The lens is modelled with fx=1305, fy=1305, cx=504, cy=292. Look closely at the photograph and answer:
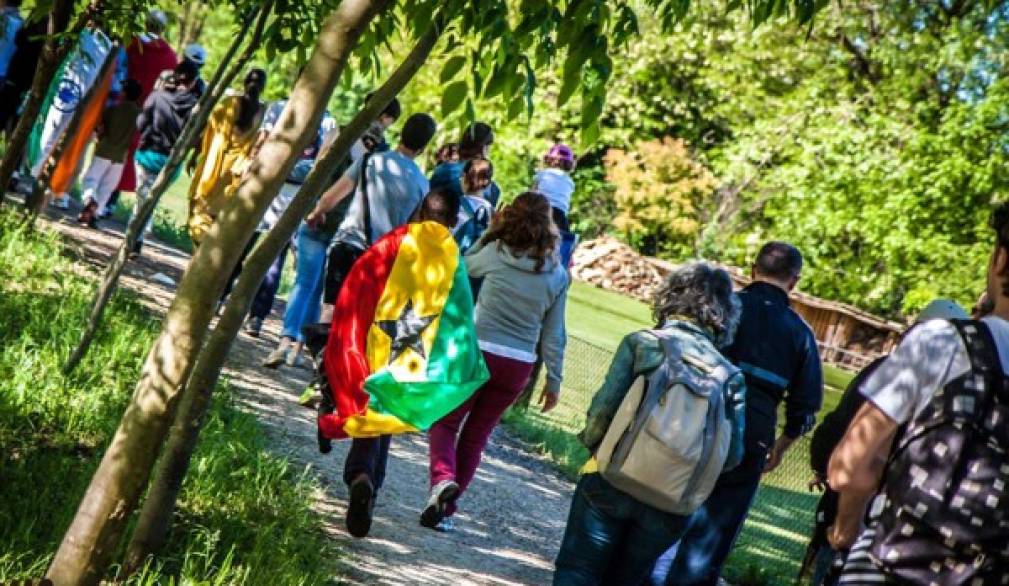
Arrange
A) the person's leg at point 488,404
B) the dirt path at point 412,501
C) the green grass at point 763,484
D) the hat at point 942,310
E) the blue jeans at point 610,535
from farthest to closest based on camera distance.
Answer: the green grass at point 763,484, the person's leg at point 488,404, the dirt path at point 412,501, the hat at point 942,310, the blue jeans at point 610,535

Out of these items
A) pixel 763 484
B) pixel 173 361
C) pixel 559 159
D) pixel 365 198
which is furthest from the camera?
pixel 763 484

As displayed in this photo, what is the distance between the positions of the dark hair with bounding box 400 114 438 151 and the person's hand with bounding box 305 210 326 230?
1.18 m

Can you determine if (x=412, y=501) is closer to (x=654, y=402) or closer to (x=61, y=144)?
(x=654, y=402)

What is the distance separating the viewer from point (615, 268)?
126ft

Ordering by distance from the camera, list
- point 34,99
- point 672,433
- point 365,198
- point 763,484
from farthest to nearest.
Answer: point 763,484 → point 365,198 → point 34,99 → point 672,433

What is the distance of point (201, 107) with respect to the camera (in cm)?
736

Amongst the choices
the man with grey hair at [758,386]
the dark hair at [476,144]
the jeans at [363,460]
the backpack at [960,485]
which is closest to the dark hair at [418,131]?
the dark hair at [476,144]

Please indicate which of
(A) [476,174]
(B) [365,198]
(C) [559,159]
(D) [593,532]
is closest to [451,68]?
(D) [593,532]

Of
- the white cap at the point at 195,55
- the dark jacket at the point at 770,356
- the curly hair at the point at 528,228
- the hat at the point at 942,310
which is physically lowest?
the dark jacket at the point at 770,356

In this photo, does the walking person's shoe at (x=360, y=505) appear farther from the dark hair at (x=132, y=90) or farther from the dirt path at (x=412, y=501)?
the dark hair at (x=132, y=90)

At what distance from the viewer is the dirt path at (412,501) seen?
6.13m

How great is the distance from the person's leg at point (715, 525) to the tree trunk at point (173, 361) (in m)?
2.83

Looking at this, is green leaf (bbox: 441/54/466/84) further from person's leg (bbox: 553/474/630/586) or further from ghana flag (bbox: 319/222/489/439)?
ghana flag (bbox: 319/222/489/439)

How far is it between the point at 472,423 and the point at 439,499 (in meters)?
0.50
